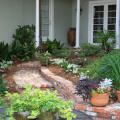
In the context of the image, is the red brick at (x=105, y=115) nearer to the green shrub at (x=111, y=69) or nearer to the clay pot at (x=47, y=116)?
the green shrub at (x=111, y=69)

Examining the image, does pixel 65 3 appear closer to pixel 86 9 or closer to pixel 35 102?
pixel 86 9

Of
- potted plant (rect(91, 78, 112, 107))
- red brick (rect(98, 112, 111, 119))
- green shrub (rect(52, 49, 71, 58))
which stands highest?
green shrub (rect(52, 49, 71, 58))

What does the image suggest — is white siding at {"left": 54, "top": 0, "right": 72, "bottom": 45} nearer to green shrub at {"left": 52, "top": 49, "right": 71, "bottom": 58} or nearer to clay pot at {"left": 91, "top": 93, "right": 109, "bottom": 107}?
green shrub at {"left": 52, "top": 49, "right": 71, "bottom": 58}

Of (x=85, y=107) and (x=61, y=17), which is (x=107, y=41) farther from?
(x=85, y=107)

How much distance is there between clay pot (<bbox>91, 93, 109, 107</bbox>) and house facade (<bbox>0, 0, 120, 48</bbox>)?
26.7ft

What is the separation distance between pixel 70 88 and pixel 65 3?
8.99 m

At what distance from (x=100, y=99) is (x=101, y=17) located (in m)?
9.57

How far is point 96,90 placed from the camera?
5895 mm

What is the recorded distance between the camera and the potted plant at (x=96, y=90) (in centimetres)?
586

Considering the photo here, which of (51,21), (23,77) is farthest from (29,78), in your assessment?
(51,21)

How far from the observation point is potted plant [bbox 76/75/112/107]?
231 inches

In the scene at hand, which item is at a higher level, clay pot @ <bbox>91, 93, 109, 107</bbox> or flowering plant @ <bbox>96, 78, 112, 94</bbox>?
flowering plant @ <bbox>96, 78, 112, 94</bbox>

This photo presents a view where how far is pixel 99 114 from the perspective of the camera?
584cm

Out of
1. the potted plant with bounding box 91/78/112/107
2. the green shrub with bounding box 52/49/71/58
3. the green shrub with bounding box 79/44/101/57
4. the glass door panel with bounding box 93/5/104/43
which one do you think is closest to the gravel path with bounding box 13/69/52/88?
the green shrub with bounding box 52/49/71/58
